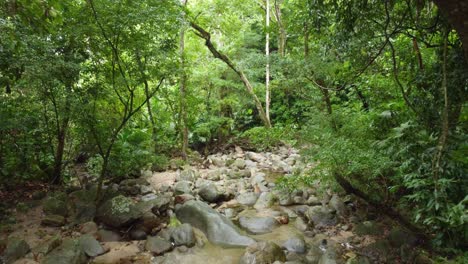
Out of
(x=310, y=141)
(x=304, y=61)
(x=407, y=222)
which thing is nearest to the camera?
(x=407, y=222)

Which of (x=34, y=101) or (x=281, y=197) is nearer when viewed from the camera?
(x=34, y=101)

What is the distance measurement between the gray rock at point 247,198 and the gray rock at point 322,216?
152 centimetres

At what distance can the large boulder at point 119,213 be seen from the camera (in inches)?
210

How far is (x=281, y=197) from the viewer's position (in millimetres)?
6926

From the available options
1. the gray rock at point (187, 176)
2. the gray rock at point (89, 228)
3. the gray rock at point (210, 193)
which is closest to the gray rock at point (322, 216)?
the gray rock at point (210, 193)

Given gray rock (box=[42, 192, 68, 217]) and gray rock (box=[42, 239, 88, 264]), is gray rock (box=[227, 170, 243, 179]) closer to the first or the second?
gray rock (box=[42, 192, 68, 217])

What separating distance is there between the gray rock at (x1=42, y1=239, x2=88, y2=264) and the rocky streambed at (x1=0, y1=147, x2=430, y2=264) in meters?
0.01

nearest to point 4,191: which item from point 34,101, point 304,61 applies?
point 34,101

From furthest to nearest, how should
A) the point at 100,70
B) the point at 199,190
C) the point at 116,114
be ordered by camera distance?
the point at 199,190 < the point at 116,114 < the point at 100,70

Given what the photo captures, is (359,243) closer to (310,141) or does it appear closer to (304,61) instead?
(310,141)

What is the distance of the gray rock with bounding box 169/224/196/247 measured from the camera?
508 centimetres

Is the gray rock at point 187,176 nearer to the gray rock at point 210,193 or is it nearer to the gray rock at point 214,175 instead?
the gray rock at point 214,175

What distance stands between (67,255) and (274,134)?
5038mm

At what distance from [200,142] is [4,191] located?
7.73 metres
